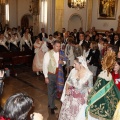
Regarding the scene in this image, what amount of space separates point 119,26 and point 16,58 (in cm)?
833

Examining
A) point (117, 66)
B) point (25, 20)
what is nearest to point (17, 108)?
point (117, 66)

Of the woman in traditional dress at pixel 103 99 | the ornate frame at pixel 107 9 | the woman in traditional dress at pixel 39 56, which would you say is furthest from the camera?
the ornate frame at pixel 107 9

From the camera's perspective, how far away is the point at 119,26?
15164 mm

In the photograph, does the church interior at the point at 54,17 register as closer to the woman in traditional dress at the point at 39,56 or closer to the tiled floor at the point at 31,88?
the tiled floor at the point at 31,88

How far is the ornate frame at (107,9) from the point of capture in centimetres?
1563

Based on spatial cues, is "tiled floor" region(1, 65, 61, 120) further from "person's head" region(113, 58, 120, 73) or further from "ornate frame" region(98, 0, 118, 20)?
"ornate frame" region(98, 0, 118, 20)

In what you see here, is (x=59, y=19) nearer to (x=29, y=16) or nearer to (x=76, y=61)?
(x=29, y=16)

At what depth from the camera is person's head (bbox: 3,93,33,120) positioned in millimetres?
2088

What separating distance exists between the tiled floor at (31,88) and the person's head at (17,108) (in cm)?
340

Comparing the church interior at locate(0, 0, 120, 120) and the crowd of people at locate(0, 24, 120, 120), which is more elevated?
the church interior at locate(0, 0, 120, 120)

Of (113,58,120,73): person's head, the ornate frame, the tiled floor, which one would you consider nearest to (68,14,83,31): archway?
the ornate frame

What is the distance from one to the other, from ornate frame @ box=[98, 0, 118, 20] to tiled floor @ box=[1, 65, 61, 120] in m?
8.41

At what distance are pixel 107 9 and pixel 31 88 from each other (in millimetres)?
10487

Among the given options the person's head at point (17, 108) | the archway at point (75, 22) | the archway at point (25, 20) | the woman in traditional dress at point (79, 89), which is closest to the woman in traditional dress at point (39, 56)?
the woman in traditional dress at point (79, 89)
